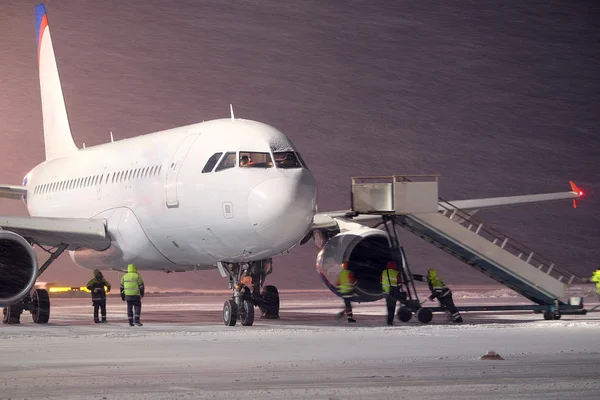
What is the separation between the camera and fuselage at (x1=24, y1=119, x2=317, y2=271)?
2264 cm

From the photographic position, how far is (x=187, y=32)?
269ft

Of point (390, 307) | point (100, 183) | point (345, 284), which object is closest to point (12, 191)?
point (100, 183)

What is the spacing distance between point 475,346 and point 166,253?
10.4 m

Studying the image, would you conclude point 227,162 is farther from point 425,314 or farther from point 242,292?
point 425,314

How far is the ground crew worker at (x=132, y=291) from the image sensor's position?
24750mm

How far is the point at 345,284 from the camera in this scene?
86.8 ft

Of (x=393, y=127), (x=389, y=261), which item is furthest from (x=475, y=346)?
(x=393, y=127)

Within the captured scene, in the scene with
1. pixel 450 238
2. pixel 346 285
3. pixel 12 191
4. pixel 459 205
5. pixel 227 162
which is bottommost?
pixel 346 285

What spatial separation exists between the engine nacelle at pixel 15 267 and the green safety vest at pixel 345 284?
271 inches

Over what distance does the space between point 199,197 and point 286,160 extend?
2081 mm

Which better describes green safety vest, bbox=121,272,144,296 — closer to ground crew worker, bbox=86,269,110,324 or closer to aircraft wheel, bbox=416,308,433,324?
ground crew worker, bbox=86,269,110,324

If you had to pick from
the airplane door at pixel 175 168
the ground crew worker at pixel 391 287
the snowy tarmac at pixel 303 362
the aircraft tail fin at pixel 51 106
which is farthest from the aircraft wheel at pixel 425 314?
the aircraft tail fin at pixel 51 106

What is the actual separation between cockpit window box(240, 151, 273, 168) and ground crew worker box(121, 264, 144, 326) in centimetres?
369

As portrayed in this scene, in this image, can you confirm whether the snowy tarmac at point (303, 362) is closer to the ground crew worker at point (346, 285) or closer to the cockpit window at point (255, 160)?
the ground crew worker at point (346, 285)
